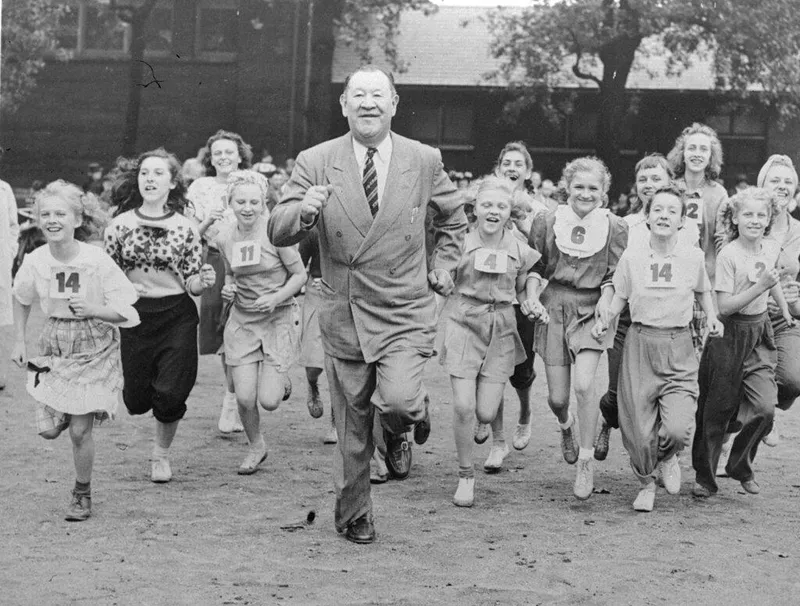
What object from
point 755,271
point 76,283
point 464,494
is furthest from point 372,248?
point 755,271

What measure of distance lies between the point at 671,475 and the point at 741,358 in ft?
2.53

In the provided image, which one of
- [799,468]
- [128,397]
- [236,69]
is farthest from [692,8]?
[128,397]

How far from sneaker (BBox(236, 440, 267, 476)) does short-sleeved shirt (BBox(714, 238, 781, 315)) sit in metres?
2.86

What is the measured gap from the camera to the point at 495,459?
817cm

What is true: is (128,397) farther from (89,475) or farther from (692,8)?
(692,8)

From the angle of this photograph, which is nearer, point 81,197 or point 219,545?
point 219,545

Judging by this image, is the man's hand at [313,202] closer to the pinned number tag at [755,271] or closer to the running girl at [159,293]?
the running girl at [159,293]

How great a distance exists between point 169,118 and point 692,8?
39.7ft

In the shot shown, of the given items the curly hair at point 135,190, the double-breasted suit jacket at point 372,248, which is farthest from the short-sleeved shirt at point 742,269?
the curly hair at point 135,190

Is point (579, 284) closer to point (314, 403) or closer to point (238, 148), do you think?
point (314, 403)

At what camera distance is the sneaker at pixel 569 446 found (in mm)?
7961

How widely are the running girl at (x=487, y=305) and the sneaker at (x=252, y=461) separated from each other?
132cm

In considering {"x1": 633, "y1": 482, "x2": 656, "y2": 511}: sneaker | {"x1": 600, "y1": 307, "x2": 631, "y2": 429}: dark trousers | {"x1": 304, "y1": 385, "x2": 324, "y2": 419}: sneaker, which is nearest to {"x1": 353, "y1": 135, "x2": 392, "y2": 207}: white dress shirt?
{"x1": 600, "y1": 307, "x2": 631, "y2": 429}: dark trousers

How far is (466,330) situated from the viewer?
24.8ft
